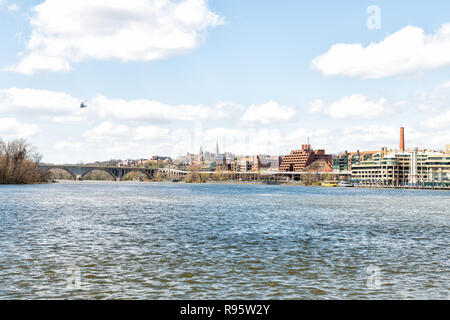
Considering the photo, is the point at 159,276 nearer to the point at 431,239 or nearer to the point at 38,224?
the point at 431,239

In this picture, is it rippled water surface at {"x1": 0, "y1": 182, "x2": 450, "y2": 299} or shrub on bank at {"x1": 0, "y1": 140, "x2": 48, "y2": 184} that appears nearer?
rippled water surface at {"x1": 0, "y1": 182, "x2": 450, "y2": 299}

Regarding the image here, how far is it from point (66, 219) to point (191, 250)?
2424 cm

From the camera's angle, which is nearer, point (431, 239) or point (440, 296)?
point (440, 296)

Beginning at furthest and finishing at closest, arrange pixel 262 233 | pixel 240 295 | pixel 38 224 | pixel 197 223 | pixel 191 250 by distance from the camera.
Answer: pixel 197 223 → pixel 38 224 → pixel 262 233 → pixel 191 250 → pixel 240 295

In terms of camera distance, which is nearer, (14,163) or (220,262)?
(220,262)

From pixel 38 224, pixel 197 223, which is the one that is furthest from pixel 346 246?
pixel 38 224

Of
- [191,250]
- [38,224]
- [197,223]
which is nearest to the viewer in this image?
[191,250]

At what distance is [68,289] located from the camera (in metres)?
17.5

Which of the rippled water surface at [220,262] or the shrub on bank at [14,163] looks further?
the shrub on bank at [14,163]

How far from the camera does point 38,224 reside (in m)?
41.7
